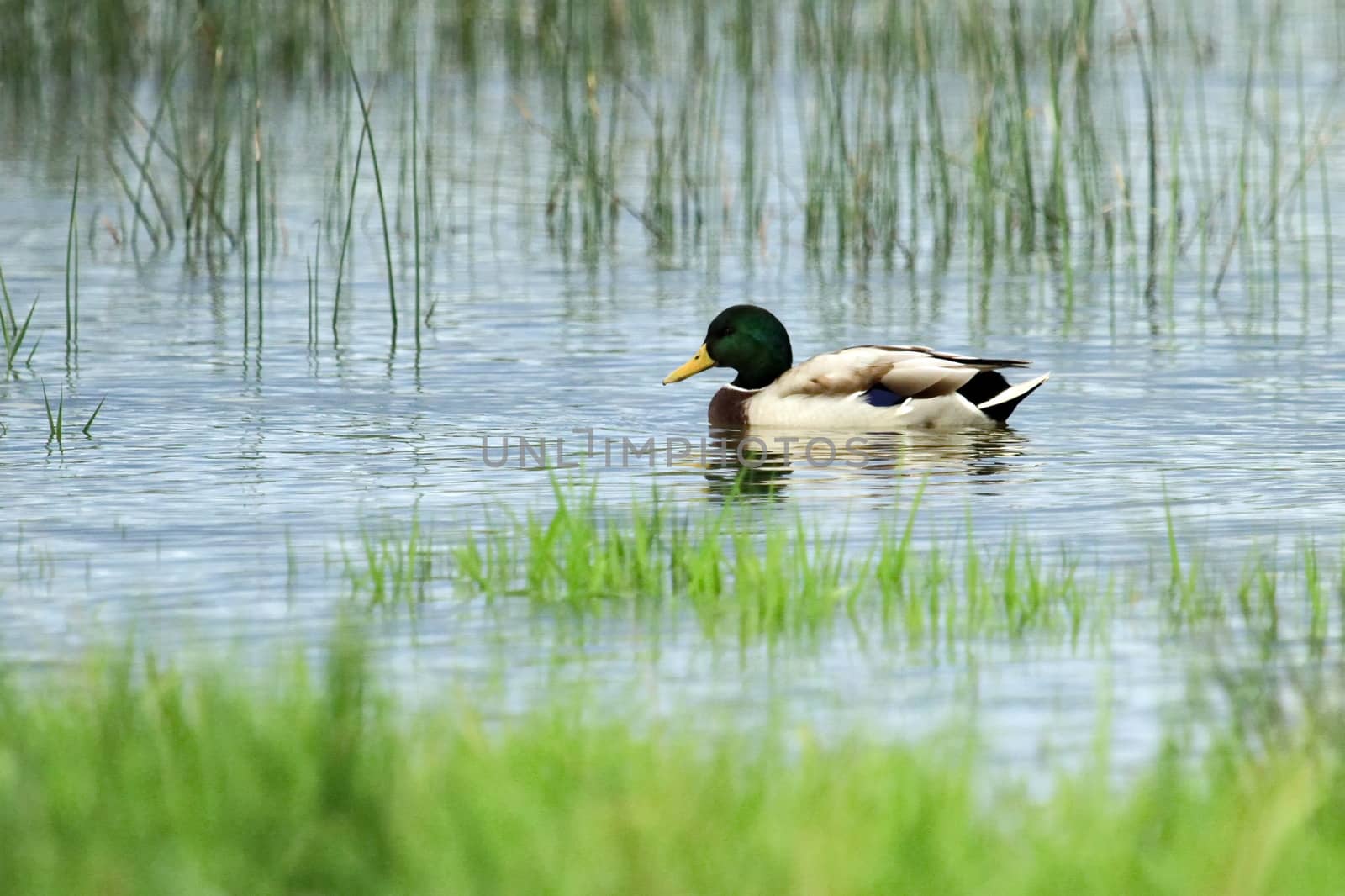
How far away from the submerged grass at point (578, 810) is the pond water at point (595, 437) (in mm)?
446

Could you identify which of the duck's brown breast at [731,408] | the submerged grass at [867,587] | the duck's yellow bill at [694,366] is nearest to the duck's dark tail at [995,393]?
the duck's brown breast at [731,408]

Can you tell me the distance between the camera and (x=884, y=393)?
10805 millimetres

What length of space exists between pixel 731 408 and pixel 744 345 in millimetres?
523

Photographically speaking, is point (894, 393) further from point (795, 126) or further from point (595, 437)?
point (795, 126)

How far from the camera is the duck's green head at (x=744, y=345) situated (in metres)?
11.6

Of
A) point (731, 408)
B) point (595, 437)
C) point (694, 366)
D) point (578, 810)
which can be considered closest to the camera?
point (578, 810)

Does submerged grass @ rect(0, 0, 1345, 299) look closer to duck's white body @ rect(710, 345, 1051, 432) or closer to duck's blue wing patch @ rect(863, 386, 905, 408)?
duck's white body @ rect(710, 345, 1051, 432)

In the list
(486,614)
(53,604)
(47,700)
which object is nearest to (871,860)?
(47,700)

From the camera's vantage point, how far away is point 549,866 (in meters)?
3.94

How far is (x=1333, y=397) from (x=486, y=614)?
235 inches

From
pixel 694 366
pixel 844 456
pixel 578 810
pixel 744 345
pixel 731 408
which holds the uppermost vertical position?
pixel 744 345

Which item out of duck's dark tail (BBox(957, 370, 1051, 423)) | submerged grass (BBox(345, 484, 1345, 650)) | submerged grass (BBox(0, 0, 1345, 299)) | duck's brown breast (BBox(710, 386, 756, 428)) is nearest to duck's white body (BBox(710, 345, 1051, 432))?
duck's dark tail (BBox(957, 370, 1051, 423))

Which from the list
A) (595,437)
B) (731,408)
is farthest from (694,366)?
(595,437)

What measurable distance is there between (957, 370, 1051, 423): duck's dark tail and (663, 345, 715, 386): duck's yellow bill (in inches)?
56.8
